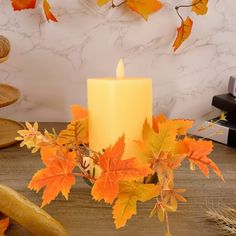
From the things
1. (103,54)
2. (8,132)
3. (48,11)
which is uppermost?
(48,11)

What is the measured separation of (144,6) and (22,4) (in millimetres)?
298

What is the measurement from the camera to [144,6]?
0.83 meters

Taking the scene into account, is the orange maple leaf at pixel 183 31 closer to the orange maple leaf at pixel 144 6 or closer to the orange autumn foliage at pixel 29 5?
the orange maple leaf at pixel 144 6

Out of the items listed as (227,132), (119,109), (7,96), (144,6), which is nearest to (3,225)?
(119,109)

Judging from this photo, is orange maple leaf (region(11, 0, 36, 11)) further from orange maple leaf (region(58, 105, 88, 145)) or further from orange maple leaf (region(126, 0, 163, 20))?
orange maple leaf (region(58, 105, 88, 145))

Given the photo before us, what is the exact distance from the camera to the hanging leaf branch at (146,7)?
31.7 inches

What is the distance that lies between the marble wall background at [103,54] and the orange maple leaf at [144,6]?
17 millimetres

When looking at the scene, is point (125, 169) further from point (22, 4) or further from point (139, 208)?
point (22, 4)

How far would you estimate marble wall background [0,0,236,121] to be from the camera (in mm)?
832

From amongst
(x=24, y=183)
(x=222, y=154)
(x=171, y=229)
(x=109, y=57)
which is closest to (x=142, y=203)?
(x=171, y=229)

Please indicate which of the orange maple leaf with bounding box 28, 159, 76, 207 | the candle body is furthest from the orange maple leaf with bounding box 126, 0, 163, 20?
the orange maple leaf with bounding box 28, 159, 76, 207

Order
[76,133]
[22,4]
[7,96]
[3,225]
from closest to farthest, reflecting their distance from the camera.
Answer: [3,225] < [76,133] < [7,96] < [22,4]

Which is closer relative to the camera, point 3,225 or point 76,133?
point 3,225

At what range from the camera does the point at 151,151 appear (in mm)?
409
